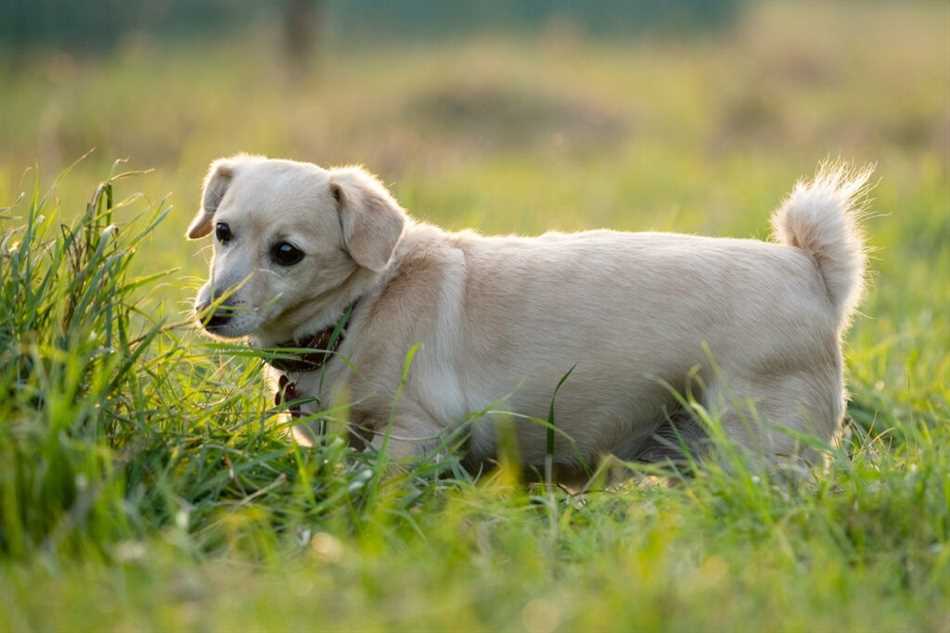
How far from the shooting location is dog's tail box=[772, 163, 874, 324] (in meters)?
3.26

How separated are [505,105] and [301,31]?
14.6 ft

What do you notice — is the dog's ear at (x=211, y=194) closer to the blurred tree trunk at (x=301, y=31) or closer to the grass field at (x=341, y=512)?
the grass field at (x=341, y=512)

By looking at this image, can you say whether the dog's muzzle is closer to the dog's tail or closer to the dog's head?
the dog's head

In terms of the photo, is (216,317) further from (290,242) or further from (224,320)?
(290,242)

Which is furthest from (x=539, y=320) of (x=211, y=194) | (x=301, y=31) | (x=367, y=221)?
(x=301, y=31)

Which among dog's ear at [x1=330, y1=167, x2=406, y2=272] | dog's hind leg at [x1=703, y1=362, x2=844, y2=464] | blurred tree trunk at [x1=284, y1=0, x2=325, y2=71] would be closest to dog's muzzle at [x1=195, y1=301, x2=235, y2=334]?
dog's ear at [x1=330, y1=167, x2=406, y2=272]

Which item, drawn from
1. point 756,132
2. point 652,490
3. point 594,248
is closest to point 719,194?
point 756,132

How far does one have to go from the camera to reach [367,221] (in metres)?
3.20

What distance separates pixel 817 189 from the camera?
3.37 metres

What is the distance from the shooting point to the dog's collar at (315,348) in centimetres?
323

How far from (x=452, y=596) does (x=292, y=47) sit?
14.0 meters

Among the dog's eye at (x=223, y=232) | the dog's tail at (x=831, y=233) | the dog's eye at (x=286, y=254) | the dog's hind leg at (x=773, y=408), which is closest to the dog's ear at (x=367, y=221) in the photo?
the dog's eye at (x=286, y=254)

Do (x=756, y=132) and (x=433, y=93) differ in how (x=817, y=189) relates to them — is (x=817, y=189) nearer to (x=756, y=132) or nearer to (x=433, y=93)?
(x=756, y=132)

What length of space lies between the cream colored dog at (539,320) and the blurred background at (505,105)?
42 cm
